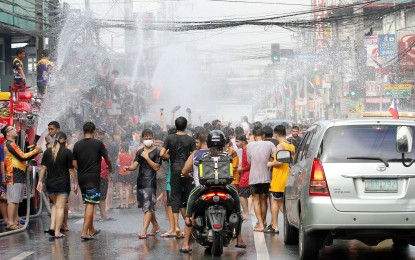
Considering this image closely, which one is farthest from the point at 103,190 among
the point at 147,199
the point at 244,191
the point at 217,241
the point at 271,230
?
the point at 217,241

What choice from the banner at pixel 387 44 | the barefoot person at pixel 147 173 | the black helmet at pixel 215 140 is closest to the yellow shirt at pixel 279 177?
the barefoot person at pixel 147 173

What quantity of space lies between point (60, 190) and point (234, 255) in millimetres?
3722

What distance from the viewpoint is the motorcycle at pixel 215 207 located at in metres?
11.9

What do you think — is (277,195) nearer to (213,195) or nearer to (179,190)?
(179,190)

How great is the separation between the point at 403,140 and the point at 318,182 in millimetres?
1012

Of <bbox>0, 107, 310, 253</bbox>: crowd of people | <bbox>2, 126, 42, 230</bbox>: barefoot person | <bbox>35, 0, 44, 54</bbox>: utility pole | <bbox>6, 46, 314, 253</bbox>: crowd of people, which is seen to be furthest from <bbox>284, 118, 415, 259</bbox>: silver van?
<bbox>35, 0, 44, 54</bbox>: utility pole

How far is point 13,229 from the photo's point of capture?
15.8 metres

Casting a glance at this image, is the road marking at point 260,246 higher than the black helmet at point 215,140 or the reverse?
the reverse

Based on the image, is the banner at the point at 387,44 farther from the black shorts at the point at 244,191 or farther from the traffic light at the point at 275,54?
the black shorts at the point at 244,191

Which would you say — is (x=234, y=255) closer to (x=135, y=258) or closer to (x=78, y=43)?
(x=135, y=258)

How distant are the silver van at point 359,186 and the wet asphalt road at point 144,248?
5.08ft

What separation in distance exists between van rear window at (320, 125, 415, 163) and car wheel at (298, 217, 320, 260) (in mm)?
905

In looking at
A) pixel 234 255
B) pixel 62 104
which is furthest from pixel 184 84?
pixel 234 255

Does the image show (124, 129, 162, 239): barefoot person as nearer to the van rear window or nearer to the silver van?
the silver van
